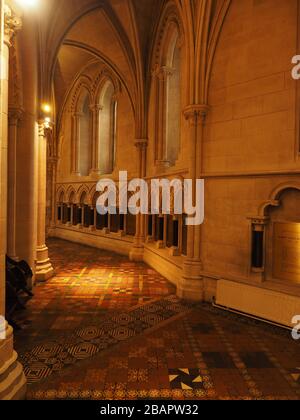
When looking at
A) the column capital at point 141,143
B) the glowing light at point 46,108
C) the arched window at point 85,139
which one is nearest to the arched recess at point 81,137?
the arched window at point 85,139

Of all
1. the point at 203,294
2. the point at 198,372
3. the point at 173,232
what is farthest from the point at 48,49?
the point at 198,372

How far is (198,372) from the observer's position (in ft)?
12.8

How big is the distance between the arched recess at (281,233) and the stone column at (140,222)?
559cm

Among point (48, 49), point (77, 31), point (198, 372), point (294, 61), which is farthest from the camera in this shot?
point (77, 31)

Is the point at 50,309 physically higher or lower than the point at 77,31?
lower

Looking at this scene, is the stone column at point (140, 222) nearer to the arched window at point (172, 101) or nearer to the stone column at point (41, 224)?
the arched window at point (172, 101)

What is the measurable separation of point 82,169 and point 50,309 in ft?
34.5

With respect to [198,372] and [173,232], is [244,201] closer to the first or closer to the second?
[173,232]

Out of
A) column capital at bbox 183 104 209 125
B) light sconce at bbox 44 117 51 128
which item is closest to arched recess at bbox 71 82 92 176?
light sconce at bbox 44 117 51 128

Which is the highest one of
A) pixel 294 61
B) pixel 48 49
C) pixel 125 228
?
pixel 48 49

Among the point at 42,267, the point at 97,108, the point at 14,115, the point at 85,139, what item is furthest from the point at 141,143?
the point at 85,139

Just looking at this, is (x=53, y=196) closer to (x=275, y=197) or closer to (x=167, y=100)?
(x=167, y=100)

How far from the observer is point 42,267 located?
8.27 meters
